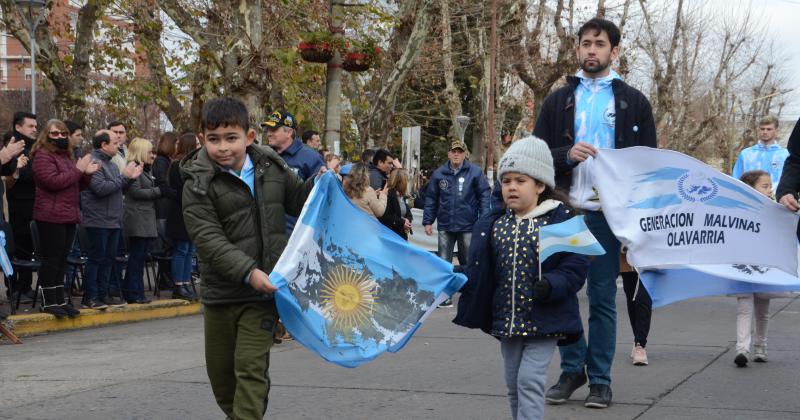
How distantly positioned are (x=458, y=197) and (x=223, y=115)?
973 cm

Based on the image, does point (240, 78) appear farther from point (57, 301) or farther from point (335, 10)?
point (57, 301)

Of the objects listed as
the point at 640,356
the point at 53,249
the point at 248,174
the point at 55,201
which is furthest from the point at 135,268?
the point at 248,174

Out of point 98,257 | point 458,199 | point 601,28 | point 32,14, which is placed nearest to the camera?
point 601,28

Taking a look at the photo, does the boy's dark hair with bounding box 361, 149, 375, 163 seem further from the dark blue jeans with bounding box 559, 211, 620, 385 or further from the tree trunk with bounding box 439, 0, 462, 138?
the tree trunk with bounding box 439, 0, 462, 138

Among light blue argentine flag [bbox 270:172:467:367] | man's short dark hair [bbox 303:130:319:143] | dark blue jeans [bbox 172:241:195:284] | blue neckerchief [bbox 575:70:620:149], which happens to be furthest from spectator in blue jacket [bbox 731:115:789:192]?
light blue argentine flag [bbox 270:172:467:367]

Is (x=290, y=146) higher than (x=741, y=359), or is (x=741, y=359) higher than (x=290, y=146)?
(x=290, y=146)

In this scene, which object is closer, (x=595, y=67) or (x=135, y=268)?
(x=595, y=67)

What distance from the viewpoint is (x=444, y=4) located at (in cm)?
Result: 3059

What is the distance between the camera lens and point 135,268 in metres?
12.6

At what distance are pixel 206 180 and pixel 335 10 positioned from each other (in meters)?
12.1

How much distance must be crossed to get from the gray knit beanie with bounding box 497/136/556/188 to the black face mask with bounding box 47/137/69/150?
6787 mm

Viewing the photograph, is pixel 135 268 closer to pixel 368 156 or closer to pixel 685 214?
pixel 368 156

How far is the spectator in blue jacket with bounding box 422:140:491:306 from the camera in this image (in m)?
14.6

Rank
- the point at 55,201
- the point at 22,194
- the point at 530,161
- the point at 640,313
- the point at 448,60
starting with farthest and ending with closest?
1. the point at 448,60
2. the point at 22,194
3. the point at 55,201
4. the point at 640,313
5. the point at 530,161
